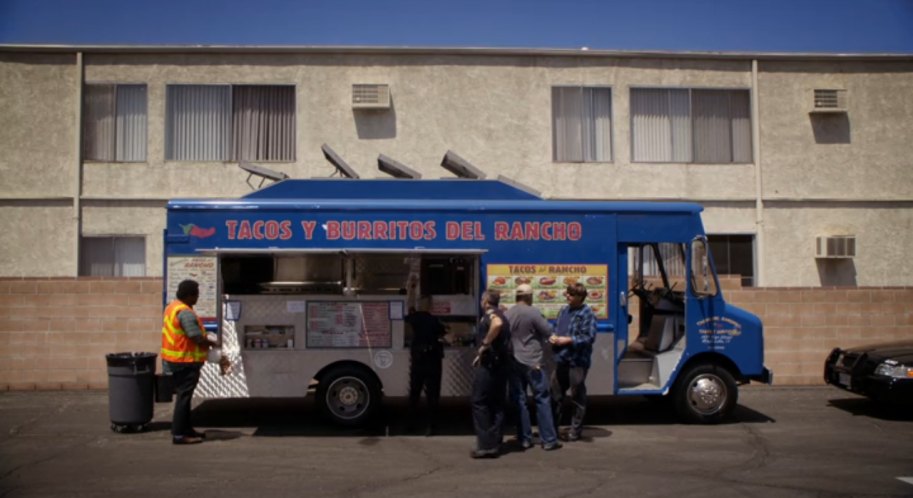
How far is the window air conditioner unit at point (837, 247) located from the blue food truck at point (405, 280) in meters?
6.53

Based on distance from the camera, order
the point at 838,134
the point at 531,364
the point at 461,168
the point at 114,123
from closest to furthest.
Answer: the point at 531,364 → the point at 461,168 → the point at 114,123 → the point at 838,134

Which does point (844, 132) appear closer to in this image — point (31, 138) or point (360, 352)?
→ point (360, 352)

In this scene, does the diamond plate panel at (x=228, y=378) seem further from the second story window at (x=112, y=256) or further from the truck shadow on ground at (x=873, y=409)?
the truck shadow on ground at (x=873, y=409)

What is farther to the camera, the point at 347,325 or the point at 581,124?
the point at 581,124

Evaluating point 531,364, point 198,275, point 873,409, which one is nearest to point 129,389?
point 198,275

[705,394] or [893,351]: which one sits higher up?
[893,351]

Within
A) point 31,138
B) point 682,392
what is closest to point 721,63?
point 682,392

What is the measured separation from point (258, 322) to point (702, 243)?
5.66 m

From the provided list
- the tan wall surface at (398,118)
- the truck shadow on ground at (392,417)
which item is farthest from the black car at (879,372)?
the tan wall surface at (398,118)

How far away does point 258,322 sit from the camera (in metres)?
9.86

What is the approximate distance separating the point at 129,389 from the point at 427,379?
3618 millimetres

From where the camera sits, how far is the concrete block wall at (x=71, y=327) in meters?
12.9

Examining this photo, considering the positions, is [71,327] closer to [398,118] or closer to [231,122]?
[231,122]

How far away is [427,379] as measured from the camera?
952 centimetres
